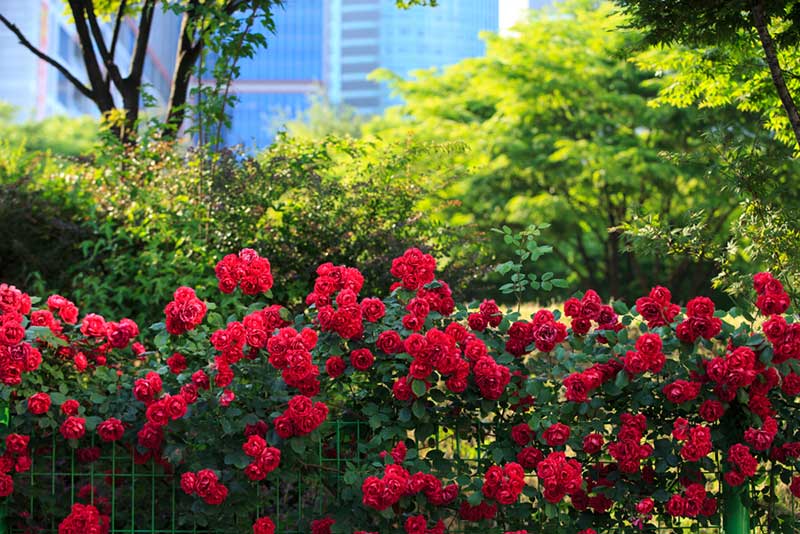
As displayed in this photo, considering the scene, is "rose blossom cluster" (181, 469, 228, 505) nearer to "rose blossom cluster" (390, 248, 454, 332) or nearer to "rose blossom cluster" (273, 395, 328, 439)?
"rose blossom cluster" (273, 395, 328, 439)

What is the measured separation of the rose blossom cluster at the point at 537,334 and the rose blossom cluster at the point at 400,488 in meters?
0.57

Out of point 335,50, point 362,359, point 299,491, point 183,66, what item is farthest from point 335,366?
point 335,50

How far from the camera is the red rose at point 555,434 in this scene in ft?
10.7

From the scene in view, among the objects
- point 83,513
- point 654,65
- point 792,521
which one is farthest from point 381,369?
point 654,65

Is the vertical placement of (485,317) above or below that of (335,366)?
above

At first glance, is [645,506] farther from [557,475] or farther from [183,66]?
[183,66]

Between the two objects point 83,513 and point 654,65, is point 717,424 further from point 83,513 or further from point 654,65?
point 654,65

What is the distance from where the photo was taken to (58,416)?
3.55 meters

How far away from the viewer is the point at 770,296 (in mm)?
3389

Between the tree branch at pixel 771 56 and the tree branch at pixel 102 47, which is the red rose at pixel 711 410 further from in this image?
the tree branch at pixel 102 47

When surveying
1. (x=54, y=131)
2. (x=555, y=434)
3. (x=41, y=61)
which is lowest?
(x=555, y=434)

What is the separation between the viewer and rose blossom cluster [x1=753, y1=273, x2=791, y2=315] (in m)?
3.38

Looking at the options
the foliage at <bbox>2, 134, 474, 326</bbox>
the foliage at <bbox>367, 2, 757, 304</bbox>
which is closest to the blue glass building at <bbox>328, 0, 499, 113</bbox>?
the foliage at <bbox>367, 2, 757, 304</bbox>

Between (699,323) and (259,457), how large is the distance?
1.58 metres
